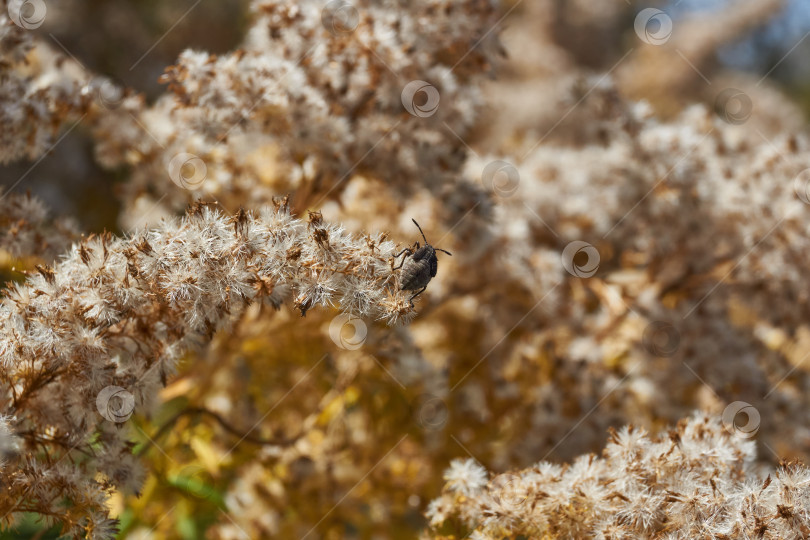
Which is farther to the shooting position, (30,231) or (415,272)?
(30,231)

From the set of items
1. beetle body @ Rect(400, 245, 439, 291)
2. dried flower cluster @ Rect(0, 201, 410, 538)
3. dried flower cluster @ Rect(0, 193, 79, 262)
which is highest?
beetle body @ Rect(400, 245, 439, 291)

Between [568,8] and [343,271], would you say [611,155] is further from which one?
[568,8]

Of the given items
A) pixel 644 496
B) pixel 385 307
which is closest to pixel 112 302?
pixel 385 307

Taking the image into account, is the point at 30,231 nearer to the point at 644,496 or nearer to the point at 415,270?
the point at 415,270

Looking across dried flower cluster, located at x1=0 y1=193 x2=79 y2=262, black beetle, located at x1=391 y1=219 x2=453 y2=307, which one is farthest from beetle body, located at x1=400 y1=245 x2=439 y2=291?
dried flower cluster, located at x1=0 y1=193 x2=79 y2=262

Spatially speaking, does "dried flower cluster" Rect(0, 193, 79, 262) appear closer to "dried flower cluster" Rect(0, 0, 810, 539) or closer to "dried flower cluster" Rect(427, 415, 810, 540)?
"dried flower cluster" Rect(0, 0, 810, 539)

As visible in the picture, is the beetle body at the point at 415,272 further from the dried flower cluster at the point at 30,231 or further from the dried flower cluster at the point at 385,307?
the dried flower cluster at the point at 30,231

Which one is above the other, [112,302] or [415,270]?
[415,270]

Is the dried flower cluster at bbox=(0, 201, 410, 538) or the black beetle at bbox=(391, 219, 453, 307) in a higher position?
the black beetle at bbox=(391, 219, 453, 307)

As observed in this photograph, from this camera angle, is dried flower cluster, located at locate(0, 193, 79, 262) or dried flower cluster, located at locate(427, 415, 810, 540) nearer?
dried flower cluster, located at locate(427, 415, 810, 540)

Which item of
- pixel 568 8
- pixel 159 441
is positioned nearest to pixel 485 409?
pixel 159 441

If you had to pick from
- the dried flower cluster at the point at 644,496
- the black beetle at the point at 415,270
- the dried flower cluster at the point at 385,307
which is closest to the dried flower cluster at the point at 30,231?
the dried flower cluster at the point at 385,307
